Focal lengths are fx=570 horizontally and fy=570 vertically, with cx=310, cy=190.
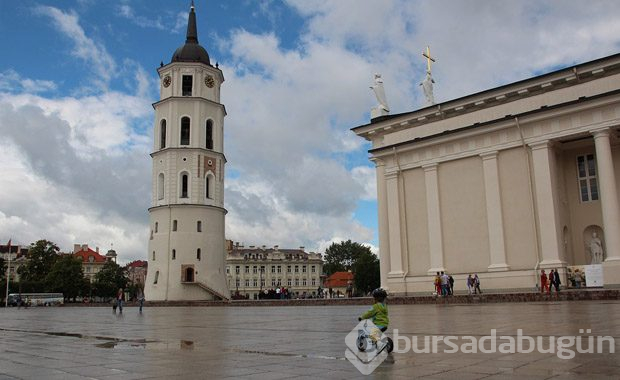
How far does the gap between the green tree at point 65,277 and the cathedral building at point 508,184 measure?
235 ft

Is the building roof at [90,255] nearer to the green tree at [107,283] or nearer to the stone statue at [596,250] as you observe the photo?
the green tree at [107,283]

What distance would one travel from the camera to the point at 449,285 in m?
31.7

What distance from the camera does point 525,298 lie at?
24.3 meters

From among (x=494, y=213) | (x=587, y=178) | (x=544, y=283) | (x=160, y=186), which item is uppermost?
(x=160, y=186)

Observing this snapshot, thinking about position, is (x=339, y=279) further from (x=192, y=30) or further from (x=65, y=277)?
(x=192, y=30)

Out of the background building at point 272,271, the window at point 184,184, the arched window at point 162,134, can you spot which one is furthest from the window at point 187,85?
the background building at point 272,271

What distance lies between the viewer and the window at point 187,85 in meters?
64.7

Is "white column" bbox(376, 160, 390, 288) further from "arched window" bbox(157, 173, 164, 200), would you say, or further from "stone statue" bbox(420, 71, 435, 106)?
"arched window" bbox(157, 173, 164, 200)

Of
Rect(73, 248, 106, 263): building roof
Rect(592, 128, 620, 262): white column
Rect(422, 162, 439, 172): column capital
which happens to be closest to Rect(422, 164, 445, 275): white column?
Rect(422, 162, 439, 172): column capital

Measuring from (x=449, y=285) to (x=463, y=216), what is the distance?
5.20 m

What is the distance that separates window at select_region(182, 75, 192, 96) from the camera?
64.7 m

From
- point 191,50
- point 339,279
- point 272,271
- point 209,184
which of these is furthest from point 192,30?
point 272,271

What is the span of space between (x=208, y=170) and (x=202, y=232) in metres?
6.96

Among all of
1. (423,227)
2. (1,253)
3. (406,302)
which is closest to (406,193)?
(423,227)
